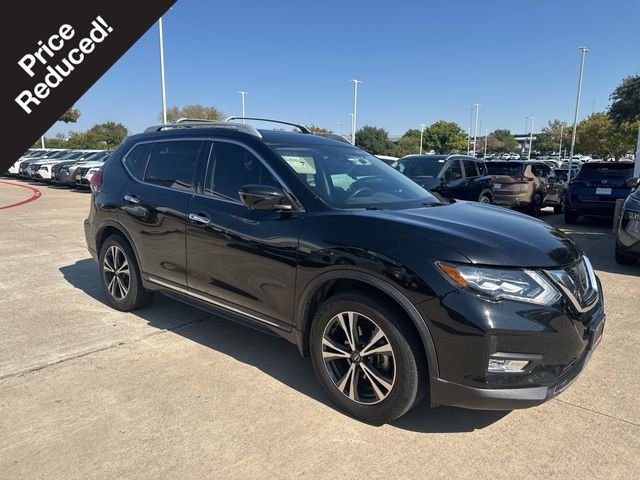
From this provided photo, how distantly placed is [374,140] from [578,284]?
75.8 metres

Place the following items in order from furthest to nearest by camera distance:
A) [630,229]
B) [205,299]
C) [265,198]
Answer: [630,229] → [205,299] → [265,198]

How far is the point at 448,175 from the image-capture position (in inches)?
414

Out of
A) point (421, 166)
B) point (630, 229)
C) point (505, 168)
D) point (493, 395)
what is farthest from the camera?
point (505, 168)

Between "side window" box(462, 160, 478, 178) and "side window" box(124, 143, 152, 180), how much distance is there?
8339 millimetres

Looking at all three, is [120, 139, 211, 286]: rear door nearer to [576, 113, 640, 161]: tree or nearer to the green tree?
[576, 113, 640, 161]: tree

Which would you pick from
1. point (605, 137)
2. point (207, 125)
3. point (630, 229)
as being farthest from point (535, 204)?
point (605, 137)

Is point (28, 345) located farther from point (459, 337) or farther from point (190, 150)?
point (459, 337)

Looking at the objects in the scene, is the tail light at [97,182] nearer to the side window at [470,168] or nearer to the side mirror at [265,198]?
the side mirror at [265,198]

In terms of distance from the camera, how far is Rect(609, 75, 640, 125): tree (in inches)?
977

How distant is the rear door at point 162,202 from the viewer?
4.02 meters

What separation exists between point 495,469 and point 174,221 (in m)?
2.98

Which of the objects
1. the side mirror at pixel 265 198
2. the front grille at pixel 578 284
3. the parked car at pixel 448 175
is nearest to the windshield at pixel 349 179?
the side mirror at pixel 265 198

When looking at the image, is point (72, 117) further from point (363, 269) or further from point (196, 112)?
point (363, 269)

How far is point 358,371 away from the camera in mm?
2930
